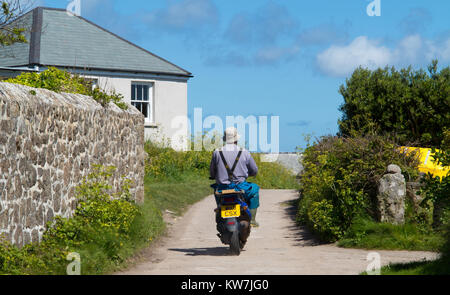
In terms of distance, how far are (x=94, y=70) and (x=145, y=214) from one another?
52.4 feet

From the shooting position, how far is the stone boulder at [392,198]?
39.2 ft

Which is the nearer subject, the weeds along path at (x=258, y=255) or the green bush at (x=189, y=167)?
the weeds along path at (x=258, y=255)

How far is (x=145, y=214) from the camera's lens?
13.6 m

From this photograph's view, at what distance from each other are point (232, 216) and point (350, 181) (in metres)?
A: 3.03

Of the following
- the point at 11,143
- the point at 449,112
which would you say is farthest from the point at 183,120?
the point at 11,143

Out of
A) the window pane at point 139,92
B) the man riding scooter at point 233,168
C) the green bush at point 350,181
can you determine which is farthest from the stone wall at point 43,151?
the window pane at point 139,92

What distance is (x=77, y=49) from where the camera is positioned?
A: 95.5ft

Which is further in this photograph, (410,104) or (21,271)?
(410,104)

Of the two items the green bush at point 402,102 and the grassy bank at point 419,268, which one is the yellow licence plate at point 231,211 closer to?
the grassy bank at point 419,268

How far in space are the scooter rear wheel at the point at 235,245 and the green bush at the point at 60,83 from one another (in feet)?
14.4

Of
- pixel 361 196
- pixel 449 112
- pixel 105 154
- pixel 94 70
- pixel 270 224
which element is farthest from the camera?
pixel 94 70

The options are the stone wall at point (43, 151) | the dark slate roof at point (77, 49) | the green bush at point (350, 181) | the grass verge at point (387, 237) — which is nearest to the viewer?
the stone wall at point (43, 151)

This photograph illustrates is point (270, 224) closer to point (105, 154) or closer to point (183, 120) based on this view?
point (105, 154)

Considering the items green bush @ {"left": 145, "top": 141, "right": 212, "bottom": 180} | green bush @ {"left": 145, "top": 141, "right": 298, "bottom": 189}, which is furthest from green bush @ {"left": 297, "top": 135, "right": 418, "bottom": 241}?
green bush @ {"left": 145, "top": 141, "right": 212, "bottom": 180}
